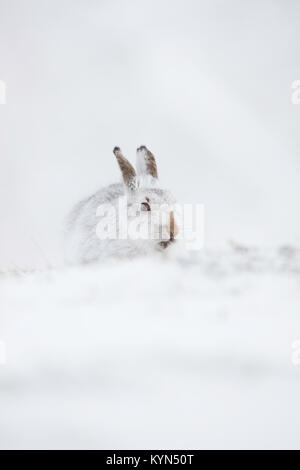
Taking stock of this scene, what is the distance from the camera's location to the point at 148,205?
385cm

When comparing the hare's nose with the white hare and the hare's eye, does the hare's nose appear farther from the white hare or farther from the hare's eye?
the hare's eye

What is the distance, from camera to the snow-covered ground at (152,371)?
1.88 meters

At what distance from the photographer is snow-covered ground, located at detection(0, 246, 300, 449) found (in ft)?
6.16

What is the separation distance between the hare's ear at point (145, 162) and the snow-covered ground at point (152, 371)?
2.01 metres

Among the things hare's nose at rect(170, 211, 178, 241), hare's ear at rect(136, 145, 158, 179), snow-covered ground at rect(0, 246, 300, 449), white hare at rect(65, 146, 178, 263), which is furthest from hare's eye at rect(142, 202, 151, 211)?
snow-covered ground at rect(0, 246, 300, 449)

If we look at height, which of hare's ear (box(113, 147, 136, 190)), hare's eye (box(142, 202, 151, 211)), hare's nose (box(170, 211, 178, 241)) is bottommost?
hare's nose (box(170, 211, 178, 241))

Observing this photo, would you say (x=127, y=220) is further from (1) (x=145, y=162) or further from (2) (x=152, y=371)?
(2) (x=152, y=371)

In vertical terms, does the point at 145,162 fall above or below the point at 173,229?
above

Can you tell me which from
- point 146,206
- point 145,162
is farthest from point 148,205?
point 145,162

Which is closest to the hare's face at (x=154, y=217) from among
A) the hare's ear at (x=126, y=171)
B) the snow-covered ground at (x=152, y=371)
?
the hare's ear at (x=126, y=171)

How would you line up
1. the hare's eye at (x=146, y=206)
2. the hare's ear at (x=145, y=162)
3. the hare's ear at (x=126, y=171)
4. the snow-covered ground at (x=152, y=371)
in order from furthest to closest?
the hare's ear at (x=126, y=171), the hare's ear at (x=145, y=162), the hare's eye at (x=146, y=206), the snow-covered ground at (x=152, y=371)

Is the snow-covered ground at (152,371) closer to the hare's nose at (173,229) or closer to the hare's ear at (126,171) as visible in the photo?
the hare's nose at (173,229)

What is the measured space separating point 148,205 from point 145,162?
52 centimetres

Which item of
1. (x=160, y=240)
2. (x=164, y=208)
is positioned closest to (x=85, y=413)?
(x=160, y=240)
